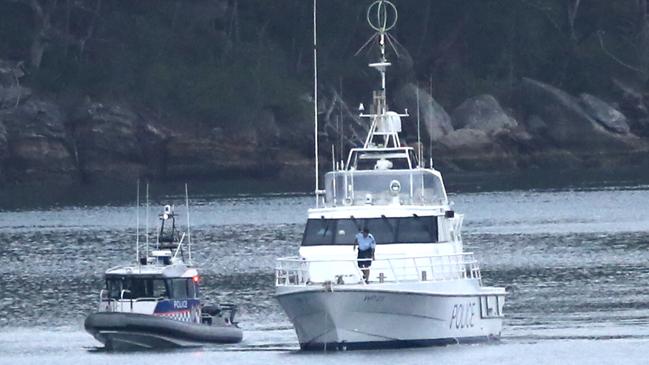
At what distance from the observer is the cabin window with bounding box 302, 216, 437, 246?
155ft

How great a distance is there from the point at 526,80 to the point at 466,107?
589cm

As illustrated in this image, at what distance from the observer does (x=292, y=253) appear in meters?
78.1

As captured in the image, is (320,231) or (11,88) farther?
(11,88)

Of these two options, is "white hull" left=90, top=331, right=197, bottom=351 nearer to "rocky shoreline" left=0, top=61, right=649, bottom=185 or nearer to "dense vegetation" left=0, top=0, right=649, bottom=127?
"rocky shoreline" left=0, top=61, right=649, bottom=185

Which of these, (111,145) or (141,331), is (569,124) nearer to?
(111,145)

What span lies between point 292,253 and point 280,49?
7061cm

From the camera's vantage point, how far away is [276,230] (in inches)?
3600

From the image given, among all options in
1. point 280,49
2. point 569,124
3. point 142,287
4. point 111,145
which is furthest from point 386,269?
point 280,49

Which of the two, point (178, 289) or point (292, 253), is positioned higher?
point (292, 253)

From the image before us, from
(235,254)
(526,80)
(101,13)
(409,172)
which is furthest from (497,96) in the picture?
(409,172)

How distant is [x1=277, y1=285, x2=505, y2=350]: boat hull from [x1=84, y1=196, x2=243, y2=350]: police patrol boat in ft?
13.9

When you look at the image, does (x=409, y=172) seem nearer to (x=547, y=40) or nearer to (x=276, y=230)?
(x=276, y=230)

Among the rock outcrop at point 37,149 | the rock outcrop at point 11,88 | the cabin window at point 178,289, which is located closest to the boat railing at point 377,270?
the cabin window at point 178,289

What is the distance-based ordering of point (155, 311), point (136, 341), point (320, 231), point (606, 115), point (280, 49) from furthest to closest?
point (280, 49) → point (606, 115) → point (155, 311) → point (136, 341) → point (320, 231)
